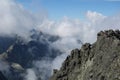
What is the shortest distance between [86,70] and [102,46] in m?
13.6

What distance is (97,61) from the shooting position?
157 meters

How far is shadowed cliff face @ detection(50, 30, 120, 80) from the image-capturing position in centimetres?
14525

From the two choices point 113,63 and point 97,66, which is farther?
point 97,66

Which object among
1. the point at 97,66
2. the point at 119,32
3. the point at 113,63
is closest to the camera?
the point at 113,63

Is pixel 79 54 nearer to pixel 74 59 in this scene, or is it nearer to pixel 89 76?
pixel 74 59

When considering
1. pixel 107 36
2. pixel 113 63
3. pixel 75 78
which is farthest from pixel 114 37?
pixel 75 78

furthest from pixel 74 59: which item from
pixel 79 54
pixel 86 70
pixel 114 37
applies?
pixel 114 37

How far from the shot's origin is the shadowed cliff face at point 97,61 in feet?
477

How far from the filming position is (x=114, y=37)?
15875 centimetres

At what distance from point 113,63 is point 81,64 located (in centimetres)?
3271

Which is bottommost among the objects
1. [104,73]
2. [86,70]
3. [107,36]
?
[104,73]

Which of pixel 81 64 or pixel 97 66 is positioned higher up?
pixel 81 64

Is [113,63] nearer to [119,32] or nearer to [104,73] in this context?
[104,73]

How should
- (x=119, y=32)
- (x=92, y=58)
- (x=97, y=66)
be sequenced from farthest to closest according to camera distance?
(x=119, y=32) < (x=92, y=58) < (x=97, y=66)
